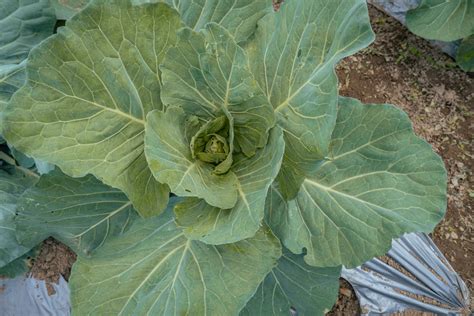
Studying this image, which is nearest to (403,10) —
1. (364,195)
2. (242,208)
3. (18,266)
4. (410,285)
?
(410,285)

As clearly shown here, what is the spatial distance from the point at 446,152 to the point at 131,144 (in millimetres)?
1824

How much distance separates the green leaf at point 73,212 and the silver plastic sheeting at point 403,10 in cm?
190

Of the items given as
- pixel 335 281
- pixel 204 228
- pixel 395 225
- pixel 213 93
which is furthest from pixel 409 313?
pixel 213 93

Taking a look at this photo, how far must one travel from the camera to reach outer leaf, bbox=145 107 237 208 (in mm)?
1231

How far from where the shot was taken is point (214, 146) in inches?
56.3

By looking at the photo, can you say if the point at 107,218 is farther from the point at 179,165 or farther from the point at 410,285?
the point at 410,285

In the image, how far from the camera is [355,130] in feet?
4.95

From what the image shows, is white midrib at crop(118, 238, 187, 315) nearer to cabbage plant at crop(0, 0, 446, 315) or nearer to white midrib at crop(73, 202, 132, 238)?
cabbage plant at crop(0, 0, 446, 315)

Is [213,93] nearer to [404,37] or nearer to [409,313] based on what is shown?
[409,313]

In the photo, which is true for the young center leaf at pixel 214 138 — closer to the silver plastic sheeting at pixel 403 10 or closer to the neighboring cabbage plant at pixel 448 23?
the neighboring cabbage plant at pixel 448 23

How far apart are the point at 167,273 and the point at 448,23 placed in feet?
6.60

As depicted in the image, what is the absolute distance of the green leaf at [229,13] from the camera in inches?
59.3

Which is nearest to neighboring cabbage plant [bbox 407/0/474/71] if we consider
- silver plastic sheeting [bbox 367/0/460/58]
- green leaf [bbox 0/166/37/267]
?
silver plastic sheeting [bbox 367/0/460/58]

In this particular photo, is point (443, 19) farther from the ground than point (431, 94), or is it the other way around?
point (443, 19)
